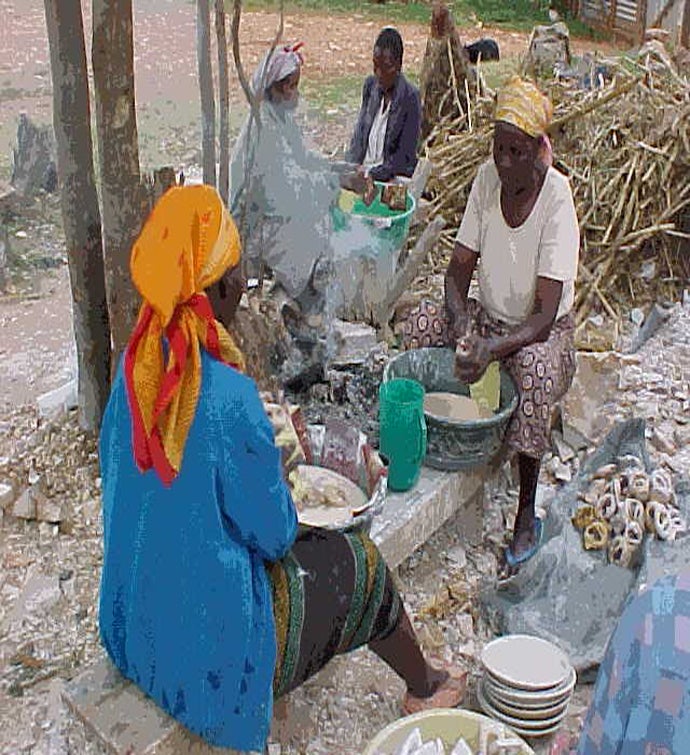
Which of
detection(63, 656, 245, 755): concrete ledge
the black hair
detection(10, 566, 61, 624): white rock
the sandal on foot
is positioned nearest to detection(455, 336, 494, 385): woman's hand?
the sandal on foot

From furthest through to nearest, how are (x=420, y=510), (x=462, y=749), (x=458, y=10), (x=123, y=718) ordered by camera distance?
(x=458, y=10)
(x=420, y=510)
(x=462, y=749)
(x=123, y=718)

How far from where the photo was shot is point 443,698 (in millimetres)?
2875

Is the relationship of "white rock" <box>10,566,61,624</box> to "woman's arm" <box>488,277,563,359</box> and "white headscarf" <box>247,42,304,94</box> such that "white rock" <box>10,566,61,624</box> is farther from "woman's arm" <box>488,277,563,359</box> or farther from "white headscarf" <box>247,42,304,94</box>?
"white headscarf" <box>247,42,304,94</box>

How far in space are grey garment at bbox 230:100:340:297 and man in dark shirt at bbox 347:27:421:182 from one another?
0.98 m

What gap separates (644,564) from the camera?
315cm

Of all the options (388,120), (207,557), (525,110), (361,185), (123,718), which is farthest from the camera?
(388,120)

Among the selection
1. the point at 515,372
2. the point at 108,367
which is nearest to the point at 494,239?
the point at 515,372

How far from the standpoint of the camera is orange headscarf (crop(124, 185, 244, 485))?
200 cm

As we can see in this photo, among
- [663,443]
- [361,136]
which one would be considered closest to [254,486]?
[663,443]

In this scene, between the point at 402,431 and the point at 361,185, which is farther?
the point at 361,185

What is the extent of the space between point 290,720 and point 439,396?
4.00 ft

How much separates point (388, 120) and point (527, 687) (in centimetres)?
330

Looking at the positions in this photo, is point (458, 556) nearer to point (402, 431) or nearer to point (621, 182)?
Answer: point (402, 431)

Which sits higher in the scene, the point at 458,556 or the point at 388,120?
the point at 388,120
